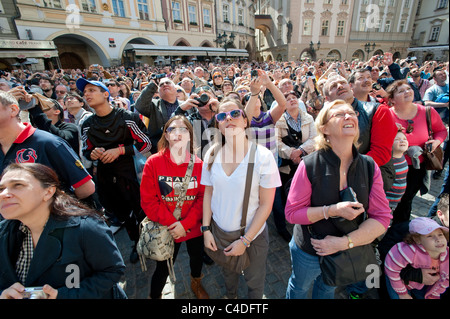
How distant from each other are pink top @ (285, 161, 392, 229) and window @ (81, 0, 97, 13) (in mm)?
29834

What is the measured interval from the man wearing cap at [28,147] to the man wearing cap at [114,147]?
67cm

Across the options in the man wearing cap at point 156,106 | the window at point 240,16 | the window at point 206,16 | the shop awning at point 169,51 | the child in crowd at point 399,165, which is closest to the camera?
the child in crowd at point 399,165

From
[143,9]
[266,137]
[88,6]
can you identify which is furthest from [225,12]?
[266,137]

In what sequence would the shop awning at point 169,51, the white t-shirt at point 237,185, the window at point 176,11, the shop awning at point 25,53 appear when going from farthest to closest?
the window at point 176,11, the shop awning at point 169,51, the shop awning at point 25,53, the white t-shirt at point 237,185

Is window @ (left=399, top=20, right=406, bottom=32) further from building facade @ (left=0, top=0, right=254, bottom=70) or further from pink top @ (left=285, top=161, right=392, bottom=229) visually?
pink top @ (left=285, top=161, right=392, bottom=229)

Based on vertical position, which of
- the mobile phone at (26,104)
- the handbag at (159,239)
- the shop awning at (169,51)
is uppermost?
the shop awning at (169,51)

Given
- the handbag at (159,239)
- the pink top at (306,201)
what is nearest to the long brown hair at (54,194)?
the handbag at (159,239)

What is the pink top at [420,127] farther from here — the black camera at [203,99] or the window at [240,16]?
the window at [240,16]

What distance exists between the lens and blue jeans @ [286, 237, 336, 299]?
1.79m

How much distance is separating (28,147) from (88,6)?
28868 mm

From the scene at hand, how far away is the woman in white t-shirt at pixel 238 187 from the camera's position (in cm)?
178

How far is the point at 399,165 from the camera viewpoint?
2.49 meters

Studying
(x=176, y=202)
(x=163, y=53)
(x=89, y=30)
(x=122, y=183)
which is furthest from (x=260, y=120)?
(x=89, y=30)

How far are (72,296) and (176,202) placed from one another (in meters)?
1.02
